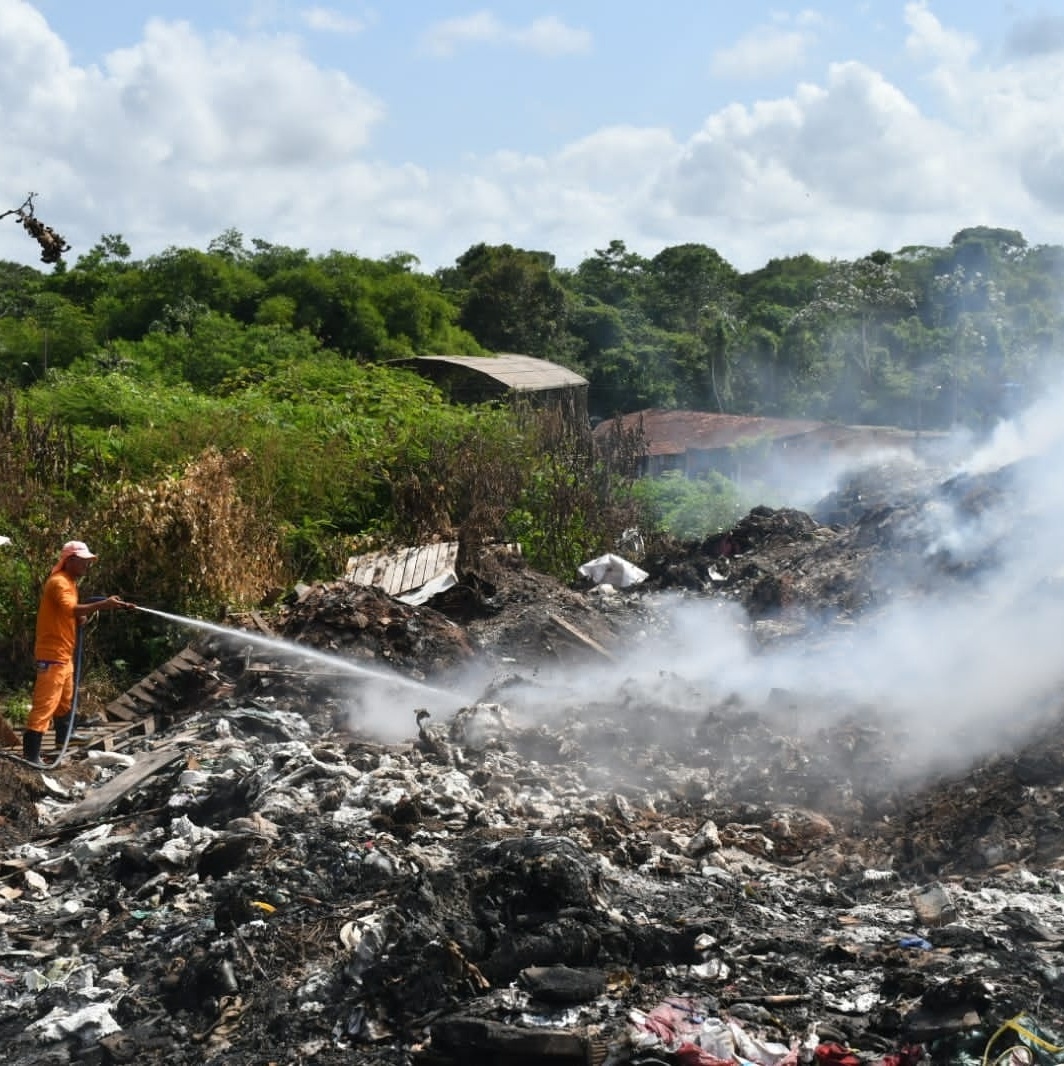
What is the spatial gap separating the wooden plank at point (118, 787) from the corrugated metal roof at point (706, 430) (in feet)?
46.9

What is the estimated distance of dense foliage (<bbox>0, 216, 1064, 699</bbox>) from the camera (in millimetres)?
11547

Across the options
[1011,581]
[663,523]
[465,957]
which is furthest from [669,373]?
[465,957]

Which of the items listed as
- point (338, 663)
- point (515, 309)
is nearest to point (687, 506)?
point (338, 663)

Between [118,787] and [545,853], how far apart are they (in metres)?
3.41

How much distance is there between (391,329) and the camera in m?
26.2

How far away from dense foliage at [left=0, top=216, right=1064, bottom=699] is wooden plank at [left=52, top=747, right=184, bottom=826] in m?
2.94

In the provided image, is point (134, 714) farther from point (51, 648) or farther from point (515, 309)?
point (515, 309)

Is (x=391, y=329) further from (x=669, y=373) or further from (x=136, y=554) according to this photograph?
(x=136, y=554)

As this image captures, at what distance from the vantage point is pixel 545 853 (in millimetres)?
5254

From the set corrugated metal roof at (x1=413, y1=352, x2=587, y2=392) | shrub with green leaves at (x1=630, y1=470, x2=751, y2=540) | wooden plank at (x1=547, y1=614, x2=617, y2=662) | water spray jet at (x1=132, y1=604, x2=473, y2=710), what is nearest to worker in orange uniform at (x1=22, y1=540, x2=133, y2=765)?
water spray jet at (x1=132, y1=604, x2=473, y2=710)

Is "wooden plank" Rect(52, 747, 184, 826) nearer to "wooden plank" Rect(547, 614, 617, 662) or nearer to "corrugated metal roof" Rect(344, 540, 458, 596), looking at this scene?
"wooden plank" Rect(547, 614, 617, 662)

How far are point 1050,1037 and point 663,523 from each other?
1218cm

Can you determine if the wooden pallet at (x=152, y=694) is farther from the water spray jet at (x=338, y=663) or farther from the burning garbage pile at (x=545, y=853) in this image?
the water spray jet at (x=338, y=663)

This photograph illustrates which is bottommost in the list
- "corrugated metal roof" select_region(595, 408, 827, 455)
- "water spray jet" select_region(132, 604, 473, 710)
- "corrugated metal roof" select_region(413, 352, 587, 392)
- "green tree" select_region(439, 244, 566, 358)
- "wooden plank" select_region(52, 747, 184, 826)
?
"wooden plank" select_region(52, 747, 184, 826)
